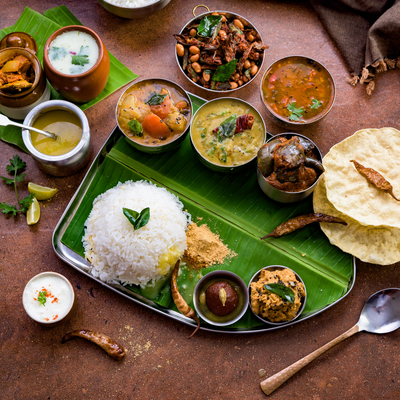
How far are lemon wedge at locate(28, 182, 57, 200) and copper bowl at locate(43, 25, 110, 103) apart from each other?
36.8 inches

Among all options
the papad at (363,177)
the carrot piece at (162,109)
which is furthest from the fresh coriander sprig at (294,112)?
the carrot piece at (162,109)

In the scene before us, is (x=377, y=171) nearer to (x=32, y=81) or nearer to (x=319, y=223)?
(x=319, y=223)

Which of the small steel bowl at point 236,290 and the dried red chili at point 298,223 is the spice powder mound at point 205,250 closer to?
the small steel bowl at point 236,290

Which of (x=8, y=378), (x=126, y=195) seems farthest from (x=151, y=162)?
(x=8, y=378)

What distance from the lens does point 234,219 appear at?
3.50 meters

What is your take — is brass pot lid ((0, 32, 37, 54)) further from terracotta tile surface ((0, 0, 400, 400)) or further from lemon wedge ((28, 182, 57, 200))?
terracotta tile surface ((0, 0, 400, 400))

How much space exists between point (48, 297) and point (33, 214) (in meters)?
0.85

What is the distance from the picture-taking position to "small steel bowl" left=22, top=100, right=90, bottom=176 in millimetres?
3233

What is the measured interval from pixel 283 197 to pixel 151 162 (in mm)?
1320

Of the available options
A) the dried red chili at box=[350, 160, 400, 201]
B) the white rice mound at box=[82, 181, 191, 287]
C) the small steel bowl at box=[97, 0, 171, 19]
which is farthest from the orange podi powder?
the white rice mound at box=[82, 181, 191, 287]

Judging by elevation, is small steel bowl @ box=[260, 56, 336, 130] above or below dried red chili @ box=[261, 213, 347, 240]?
above

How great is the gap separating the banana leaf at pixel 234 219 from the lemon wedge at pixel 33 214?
376mm

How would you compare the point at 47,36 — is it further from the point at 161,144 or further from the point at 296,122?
the point at 296,122

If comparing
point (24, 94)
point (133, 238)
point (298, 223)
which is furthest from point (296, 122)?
point (24, 94)
